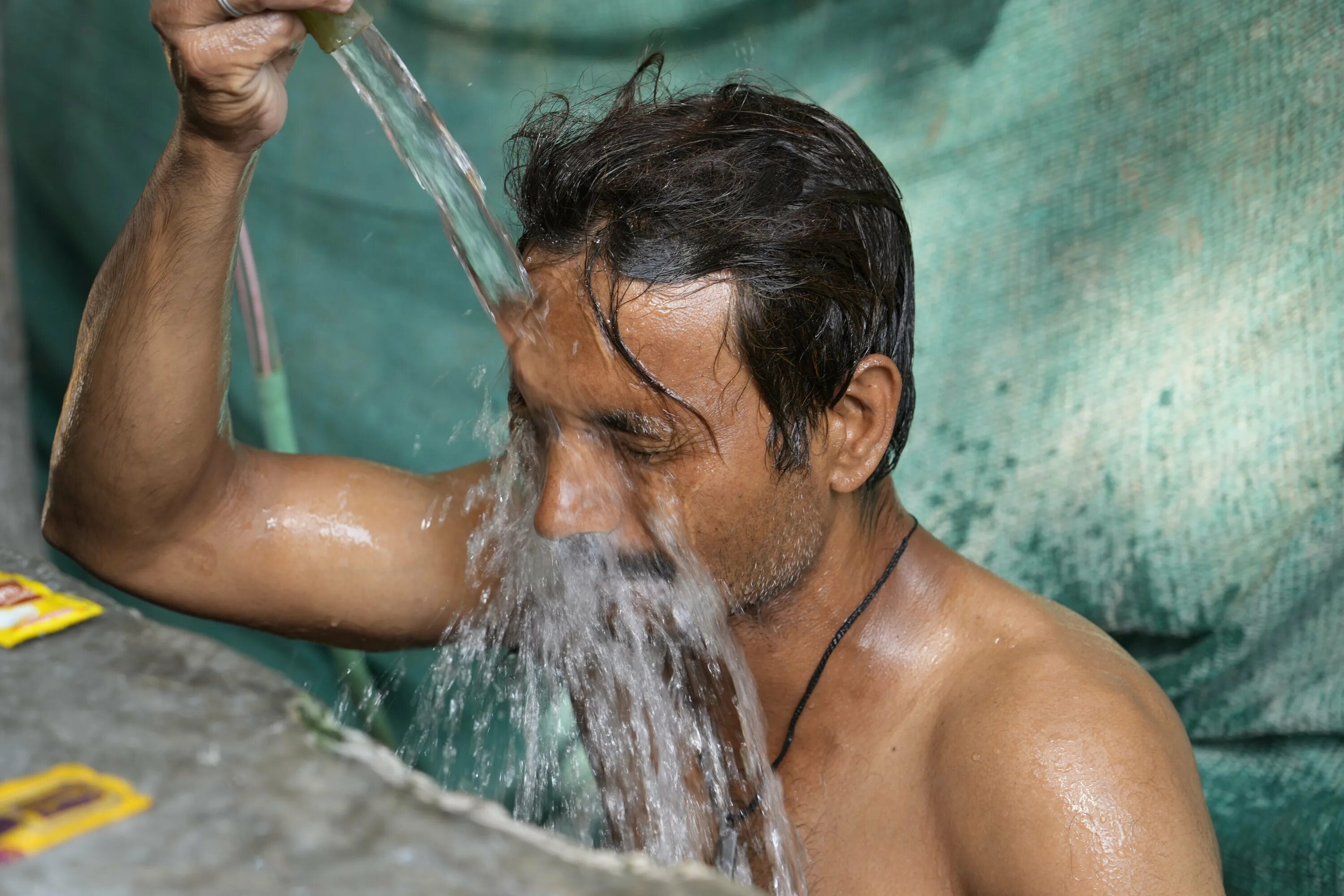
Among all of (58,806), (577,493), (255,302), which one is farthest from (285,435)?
(58,806)

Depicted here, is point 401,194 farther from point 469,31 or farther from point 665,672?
point 665,672

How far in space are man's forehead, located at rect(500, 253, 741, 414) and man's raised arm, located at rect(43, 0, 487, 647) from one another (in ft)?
1.55

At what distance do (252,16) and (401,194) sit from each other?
2.07m

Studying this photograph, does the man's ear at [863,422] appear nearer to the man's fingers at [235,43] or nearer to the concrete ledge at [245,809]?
the man's fingers at [235,43]

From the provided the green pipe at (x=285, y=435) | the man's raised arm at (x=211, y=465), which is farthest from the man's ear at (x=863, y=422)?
the green pipe at (x=285, y=435)

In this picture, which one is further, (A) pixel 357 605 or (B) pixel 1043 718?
(A) pixel 357 605

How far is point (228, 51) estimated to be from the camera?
1.42m

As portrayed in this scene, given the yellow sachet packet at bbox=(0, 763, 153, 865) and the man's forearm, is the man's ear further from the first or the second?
the yellow sachet packet at bbox=(0, 763, 153, 865)

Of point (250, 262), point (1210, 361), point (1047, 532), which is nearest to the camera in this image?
point (1210, 361)

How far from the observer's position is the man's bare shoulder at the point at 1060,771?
4.92 feet

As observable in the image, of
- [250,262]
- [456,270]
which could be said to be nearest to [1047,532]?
[456,270]

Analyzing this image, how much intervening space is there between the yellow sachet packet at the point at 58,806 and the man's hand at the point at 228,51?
0.93 m

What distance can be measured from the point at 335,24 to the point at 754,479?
84 cm

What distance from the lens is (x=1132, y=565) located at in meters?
2.96
